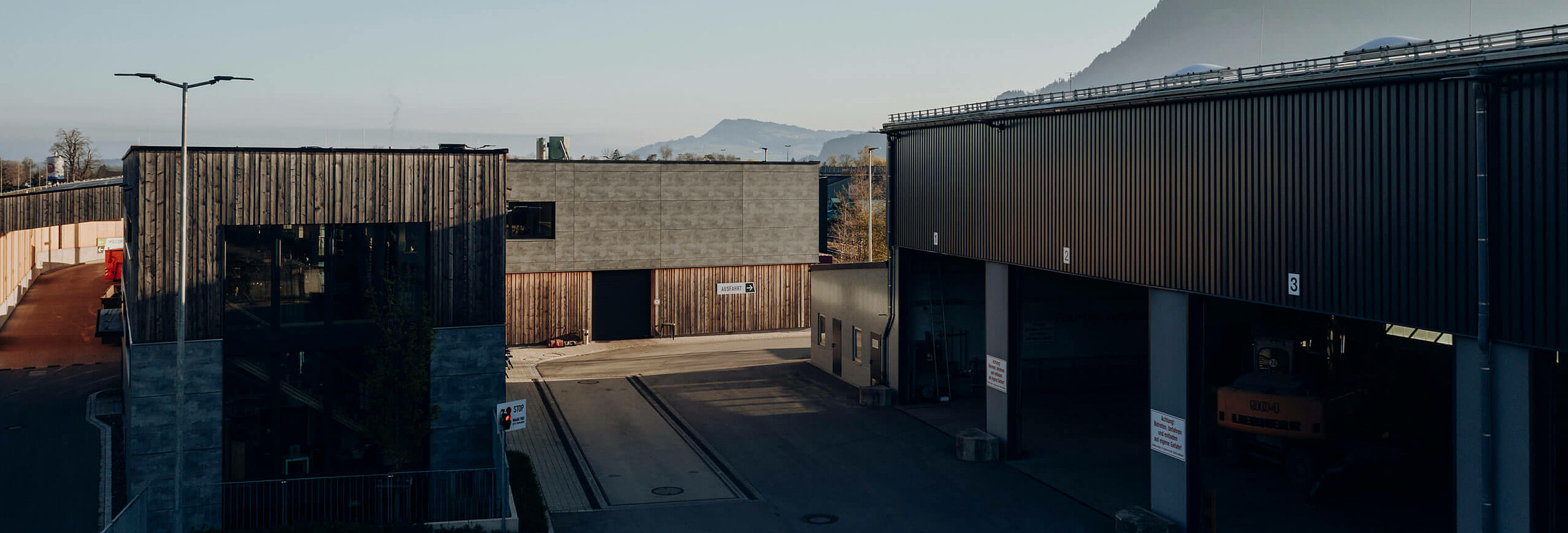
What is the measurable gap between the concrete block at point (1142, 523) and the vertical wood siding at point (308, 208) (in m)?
13.9

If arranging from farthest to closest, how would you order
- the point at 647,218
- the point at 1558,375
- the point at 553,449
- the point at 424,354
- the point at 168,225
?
the point at 647,218 → the point at 553,449 → the point at 1558,375 → the point at 424,354 → the point at 168,225

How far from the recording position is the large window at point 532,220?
1777 inches

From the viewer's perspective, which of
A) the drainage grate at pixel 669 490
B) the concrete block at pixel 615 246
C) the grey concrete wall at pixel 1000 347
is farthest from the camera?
the concrete block at pixel 615 246

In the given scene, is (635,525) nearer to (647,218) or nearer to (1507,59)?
(1507,59)

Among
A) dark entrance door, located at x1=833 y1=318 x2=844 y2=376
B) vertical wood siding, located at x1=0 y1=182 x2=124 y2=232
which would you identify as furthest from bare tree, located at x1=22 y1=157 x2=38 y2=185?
dark entrance door, located at x1=833 y1=318 x2=844 y2=376

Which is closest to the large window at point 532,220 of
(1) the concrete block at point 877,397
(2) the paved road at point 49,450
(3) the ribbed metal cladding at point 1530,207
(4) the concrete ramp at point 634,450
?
(4) the concrete ramp at point 634,450

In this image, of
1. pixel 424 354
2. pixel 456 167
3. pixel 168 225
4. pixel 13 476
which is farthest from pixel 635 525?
pixel 13 476

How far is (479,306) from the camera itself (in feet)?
75.7

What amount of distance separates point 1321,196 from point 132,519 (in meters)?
20.5

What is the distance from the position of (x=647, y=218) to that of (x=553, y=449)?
21.1m

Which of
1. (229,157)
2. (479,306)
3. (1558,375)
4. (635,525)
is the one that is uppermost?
(229,157)

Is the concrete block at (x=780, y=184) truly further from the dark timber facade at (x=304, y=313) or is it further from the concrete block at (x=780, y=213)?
the dark timber facade at (x=304, y=313)

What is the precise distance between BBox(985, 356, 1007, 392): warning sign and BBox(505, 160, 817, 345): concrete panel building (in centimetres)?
2398

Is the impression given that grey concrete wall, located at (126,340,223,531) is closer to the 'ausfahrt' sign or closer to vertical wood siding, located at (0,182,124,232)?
vertical wood siding, located at (0,182,124,232)
